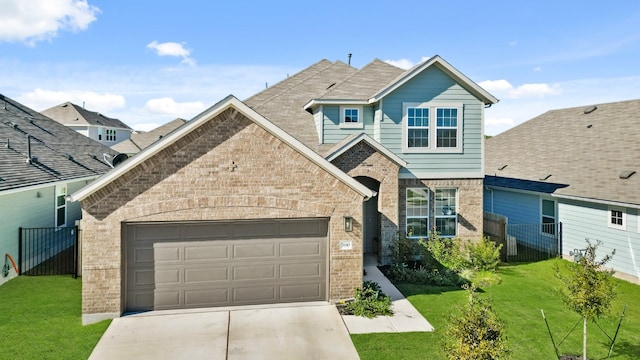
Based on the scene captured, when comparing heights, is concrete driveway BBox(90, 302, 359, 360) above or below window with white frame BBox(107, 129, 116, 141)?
below

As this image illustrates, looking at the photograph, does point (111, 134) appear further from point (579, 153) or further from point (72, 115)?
point (579, 153)

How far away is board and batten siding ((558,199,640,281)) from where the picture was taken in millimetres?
13477

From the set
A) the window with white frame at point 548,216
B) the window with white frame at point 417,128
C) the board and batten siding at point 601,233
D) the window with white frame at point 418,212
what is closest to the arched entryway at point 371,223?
the window with white frame at point 418,212

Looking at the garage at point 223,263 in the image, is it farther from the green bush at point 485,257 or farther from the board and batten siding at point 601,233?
the board and batten siding at point 601,233

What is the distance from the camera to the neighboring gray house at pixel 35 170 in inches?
508

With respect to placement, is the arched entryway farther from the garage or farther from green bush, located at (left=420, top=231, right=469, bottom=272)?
the garage

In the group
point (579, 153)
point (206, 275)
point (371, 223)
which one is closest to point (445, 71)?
point (371, 223)

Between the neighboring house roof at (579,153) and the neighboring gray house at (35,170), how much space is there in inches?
757

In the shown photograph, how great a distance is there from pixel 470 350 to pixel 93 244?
846cm

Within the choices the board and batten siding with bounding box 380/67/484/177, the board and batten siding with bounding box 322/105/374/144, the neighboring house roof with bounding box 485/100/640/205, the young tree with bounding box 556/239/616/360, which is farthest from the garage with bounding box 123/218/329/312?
the neighboring house roof with bounding box 485/100/640/205

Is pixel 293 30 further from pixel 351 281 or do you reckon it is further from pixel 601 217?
pixel 601 217

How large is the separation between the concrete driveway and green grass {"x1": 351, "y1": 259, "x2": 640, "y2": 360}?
876 millimetres

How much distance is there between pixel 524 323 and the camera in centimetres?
992

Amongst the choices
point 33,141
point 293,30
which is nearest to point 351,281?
point 293,30
